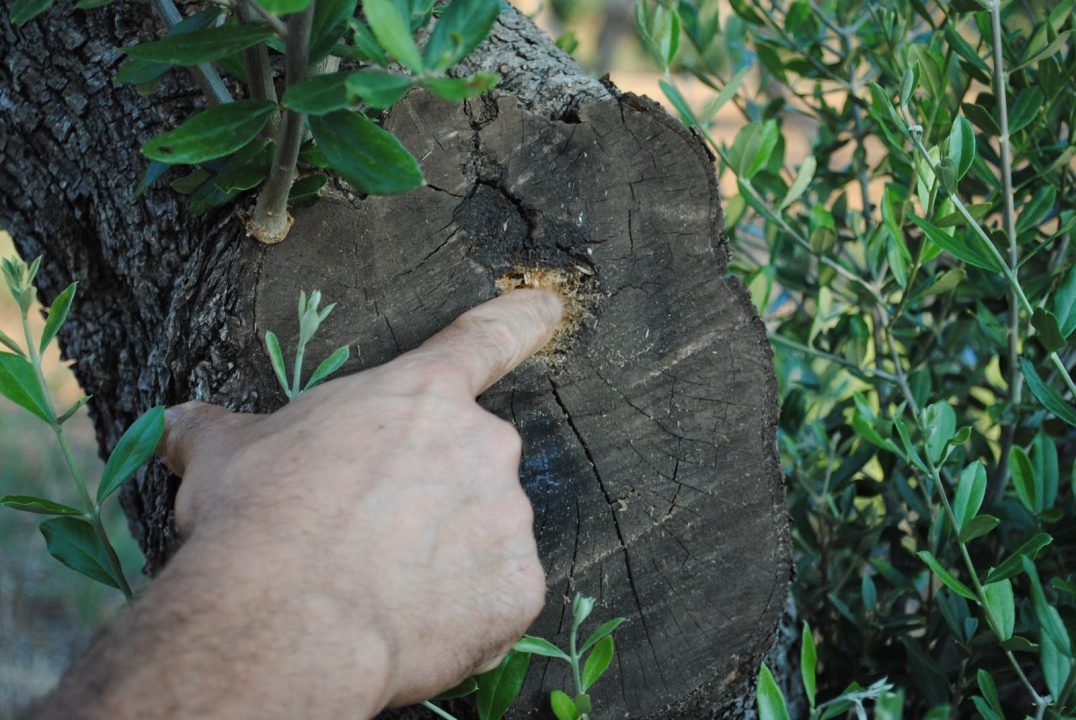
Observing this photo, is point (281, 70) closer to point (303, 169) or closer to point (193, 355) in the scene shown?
point (303, 169)

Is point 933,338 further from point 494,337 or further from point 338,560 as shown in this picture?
point 338,560

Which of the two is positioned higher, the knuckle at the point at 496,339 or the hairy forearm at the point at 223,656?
the knuckle at the point at 496,339

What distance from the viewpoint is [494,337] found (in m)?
0.99

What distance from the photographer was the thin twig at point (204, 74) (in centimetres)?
101

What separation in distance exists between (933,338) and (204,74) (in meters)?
1.18

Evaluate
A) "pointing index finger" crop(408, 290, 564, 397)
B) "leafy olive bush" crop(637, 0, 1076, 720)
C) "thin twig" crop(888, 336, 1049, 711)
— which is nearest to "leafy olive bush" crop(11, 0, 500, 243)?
"pointing index finger" crop(408, 290, 564, 397)

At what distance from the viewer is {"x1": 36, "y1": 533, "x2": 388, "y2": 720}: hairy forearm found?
0.71m

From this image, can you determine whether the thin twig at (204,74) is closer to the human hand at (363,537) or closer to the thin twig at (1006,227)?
the human hand at (363,537)

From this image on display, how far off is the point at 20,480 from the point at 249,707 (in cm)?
291

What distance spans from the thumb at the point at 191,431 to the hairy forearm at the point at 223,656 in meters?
0.16

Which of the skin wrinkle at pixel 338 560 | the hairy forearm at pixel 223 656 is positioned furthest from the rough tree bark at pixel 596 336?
the hairy forearm at pixel 223 656

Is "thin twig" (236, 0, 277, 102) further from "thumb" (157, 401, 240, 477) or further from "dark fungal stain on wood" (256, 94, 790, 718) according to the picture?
"thumb" (157, 401, 240, 477)

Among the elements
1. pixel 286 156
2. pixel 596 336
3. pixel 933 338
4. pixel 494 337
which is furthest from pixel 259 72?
pixel 933 338

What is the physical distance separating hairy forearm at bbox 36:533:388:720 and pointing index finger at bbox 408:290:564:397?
10.4 inches
